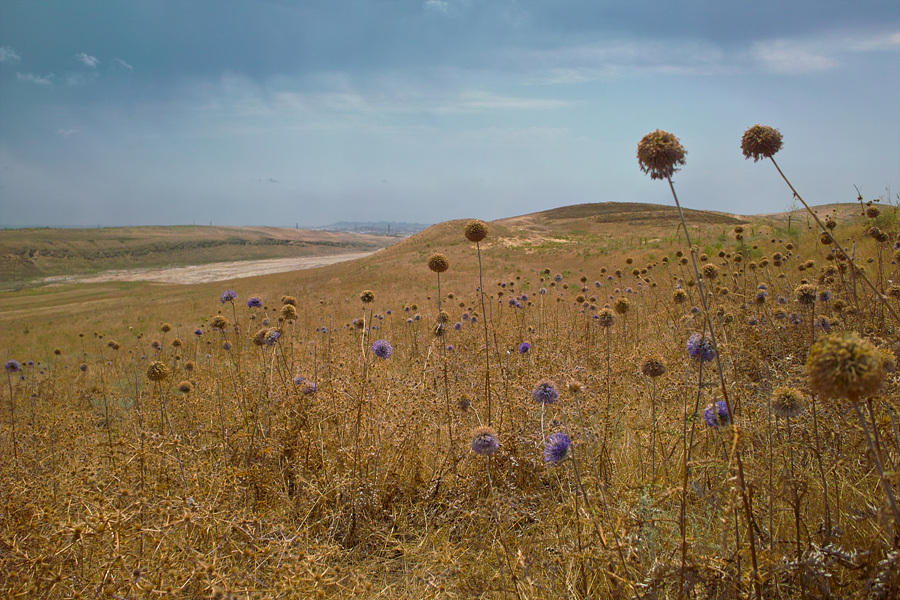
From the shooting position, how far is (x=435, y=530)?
2832 millimetres

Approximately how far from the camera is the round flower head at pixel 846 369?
105 cm

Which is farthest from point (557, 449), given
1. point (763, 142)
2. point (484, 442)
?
point (763, 142)

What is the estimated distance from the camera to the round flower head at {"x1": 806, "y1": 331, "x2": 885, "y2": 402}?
1052 millimetres

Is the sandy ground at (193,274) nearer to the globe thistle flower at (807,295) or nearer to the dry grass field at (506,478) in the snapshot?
the dry grass field at (506,478)

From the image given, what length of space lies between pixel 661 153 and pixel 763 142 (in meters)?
0.98

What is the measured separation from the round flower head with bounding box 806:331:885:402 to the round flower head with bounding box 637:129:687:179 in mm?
996

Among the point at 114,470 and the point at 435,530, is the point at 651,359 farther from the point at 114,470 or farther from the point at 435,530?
the point at 114,470

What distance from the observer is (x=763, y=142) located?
7.91 feet

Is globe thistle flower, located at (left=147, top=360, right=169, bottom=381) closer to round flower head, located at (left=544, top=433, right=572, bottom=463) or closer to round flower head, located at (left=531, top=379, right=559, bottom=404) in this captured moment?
round flower head, located at (left=531, top=379, right=559, bottom=404)

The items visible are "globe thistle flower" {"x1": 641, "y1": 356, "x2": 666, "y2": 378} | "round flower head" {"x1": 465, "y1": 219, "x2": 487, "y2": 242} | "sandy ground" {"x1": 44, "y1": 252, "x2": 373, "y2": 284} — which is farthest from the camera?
"sandy ground" {"x1": 44, "y1": 252, "x2": 373, "y2": 284}

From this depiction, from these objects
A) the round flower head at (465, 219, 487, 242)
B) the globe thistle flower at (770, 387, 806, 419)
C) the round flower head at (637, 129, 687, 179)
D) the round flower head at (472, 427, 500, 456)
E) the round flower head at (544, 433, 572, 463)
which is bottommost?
the round flower head at (544, 433, 572, 463)

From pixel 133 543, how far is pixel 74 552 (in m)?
0.48

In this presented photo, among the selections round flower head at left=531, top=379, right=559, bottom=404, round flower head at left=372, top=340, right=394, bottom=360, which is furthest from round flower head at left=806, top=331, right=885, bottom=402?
round flower head at left=372, top=340, right=394, bottom=360

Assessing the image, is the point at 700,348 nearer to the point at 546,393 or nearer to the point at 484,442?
the point at 546,393
